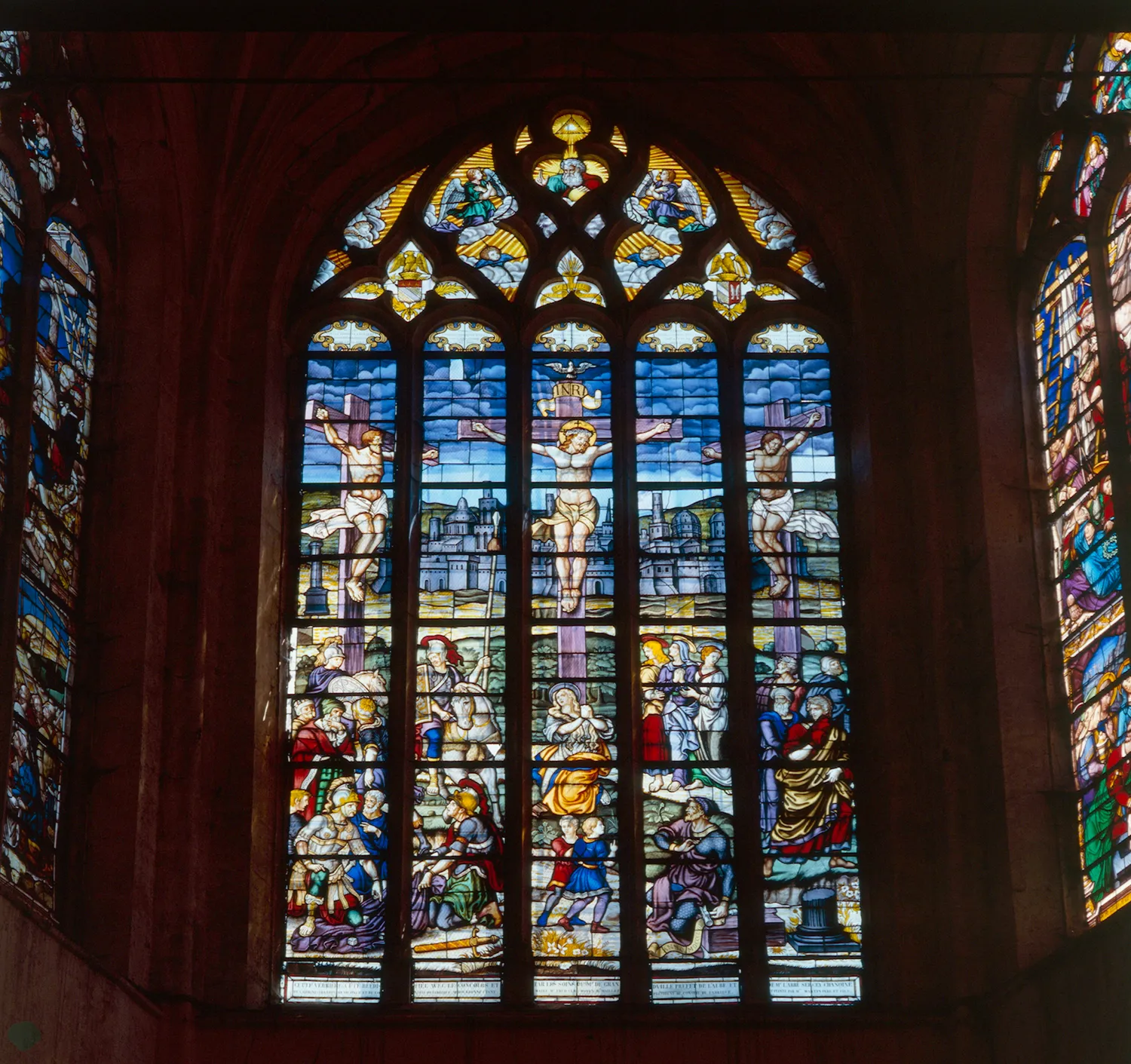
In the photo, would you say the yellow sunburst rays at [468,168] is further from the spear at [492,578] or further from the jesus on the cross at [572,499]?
the spear at [492,578]

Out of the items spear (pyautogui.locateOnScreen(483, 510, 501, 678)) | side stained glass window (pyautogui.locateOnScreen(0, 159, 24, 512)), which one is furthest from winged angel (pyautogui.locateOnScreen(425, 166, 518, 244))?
side stained glass window (pyautogui.locateOnScreen(0, 159, 24, 512))

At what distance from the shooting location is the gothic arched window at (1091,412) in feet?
39.1

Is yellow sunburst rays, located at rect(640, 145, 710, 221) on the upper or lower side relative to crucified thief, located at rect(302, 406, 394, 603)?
upper

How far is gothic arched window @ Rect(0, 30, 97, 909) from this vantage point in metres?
12.0

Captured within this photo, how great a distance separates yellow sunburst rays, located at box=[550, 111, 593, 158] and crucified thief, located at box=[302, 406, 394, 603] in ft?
7.84

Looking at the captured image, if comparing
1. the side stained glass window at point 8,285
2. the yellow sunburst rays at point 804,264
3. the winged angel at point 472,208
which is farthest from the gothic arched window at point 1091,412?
the side stained glass window at point 8,285

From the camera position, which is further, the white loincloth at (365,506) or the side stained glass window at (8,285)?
the white loincloth at (365,506)

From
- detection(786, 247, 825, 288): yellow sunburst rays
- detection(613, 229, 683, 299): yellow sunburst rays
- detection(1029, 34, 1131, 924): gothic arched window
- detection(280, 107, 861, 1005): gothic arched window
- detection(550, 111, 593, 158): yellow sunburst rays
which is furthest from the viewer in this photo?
detection(550, 111, 593, 158): yellow sunburst rays

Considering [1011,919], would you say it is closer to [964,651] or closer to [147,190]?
[964,651]

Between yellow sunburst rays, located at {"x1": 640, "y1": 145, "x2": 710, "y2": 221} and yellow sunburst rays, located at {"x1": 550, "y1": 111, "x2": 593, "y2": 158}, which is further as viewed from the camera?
yellow sunburst rays, located at {"x1": 550, "y1": 111, "x2": 593, "y2": 158}

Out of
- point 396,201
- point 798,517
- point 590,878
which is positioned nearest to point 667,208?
point 396,201

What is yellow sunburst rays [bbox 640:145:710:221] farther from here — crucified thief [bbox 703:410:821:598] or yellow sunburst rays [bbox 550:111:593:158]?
crucified thief [bbox 703:410:821:598]

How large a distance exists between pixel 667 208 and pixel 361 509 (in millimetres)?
2799

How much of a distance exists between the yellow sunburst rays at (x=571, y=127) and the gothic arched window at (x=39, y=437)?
3244 mm
